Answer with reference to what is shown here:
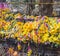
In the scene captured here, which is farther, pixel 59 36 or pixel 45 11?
pixel 45 11

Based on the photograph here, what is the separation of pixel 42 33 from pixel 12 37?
0.73m

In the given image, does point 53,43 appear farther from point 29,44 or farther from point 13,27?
point 13,27

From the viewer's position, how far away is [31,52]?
22.7ft

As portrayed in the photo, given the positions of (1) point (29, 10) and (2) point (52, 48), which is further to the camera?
(1) point (29, 10)

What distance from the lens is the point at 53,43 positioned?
663cm

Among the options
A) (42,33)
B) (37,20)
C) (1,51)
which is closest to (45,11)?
(37,20)

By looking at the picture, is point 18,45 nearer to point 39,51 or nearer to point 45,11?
point 39,51

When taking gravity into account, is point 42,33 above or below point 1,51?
above

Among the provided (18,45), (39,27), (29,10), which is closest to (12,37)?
(18,45)

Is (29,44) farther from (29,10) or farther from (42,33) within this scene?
(29,10)

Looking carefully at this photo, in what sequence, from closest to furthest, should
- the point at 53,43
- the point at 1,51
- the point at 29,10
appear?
the point at 53,43, the point at 1,51, the point at 29,10

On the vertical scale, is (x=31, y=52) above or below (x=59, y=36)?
below

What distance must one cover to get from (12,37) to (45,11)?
1.22 meters

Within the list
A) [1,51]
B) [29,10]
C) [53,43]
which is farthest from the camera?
[29,10]
